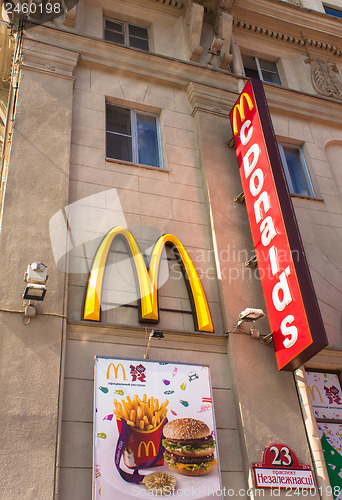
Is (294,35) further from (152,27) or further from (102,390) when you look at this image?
(102,390)

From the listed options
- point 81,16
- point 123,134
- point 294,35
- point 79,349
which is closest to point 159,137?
point 123,134

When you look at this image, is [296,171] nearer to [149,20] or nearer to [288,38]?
[288,38]

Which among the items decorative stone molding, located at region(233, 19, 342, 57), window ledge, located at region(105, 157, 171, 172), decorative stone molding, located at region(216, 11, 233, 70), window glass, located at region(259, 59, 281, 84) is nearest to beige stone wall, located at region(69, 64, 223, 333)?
window ledge, located at region(105, 157, 171, 172)

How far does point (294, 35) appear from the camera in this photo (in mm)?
16500

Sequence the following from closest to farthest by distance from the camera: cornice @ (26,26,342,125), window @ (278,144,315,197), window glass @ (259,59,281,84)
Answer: cornice @ (26,26,342,125)
window @ (278,144,315,197)
window glass @ (259,59,281,84)

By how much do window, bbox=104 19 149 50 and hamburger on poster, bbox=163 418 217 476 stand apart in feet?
35.3

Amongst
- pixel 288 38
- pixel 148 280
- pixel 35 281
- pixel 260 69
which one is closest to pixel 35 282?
pixel 35 281

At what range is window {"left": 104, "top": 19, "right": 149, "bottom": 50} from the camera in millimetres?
14250

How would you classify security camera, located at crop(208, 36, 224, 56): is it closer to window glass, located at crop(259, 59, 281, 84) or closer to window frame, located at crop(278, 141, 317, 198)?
window glass, located at crop(259, 59, 281, 84)

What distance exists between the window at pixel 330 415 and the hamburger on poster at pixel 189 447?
2.63 meters

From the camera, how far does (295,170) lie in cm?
1370

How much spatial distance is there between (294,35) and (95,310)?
12.6m

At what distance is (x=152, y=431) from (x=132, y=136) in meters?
7.29

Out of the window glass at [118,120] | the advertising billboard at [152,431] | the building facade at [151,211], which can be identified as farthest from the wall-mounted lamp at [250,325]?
the window glass at [118,120]
